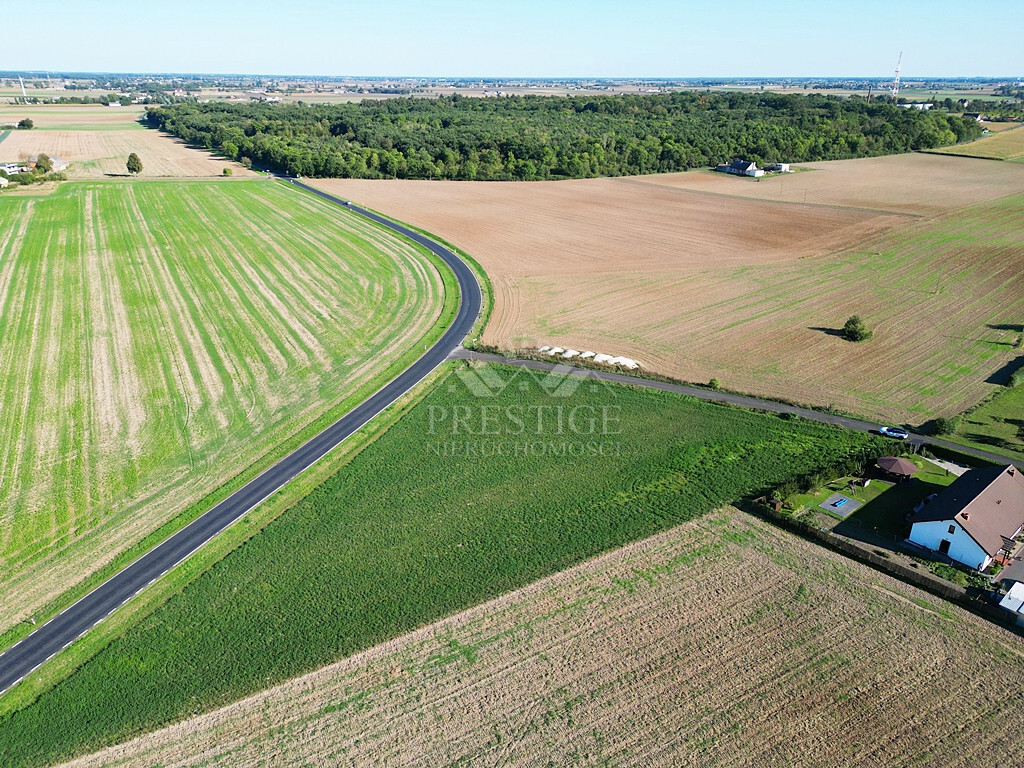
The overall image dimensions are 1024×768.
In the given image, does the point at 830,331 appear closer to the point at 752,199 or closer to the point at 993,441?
the point at 993,441

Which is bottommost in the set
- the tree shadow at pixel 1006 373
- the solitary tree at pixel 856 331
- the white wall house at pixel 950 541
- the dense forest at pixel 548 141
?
the white wall house at pixel 950 541

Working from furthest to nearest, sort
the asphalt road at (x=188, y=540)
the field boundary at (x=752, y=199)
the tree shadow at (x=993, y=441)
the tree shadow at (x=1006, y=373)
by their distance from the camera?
1. the field boundary at (x=752, y=199)
2. the tree shadow at (x=1006, y=373)
3. the tree shadow at (x=993, y=441)
4. the asphalt road at (x=188, y=540)

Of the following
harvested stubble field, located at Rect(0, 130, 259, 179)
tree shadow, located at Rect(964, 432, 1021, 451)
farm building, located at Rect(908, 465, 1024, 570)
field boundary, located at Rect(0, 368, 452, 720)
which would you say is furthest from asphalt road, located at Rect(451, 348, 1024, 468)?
harvested stubble field, located at Rect(0, 130, 259, 179)

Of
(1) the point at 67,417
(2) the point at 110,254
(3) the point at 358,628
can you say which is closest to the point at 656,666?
(3) the point at 358,628

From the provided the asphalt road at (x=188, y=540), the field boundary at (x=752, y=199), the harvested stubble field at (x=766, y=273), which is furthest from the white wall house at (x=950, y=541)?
the field boundary at (x=752, y=199)

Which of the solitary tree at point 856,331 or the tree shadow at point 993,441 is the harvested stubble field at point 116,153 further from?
the tree shadow at point 993,441

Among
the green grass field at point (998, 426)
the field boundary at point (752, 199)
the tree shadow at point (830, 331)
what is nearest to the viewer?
the green grass field at point (998, 426)
